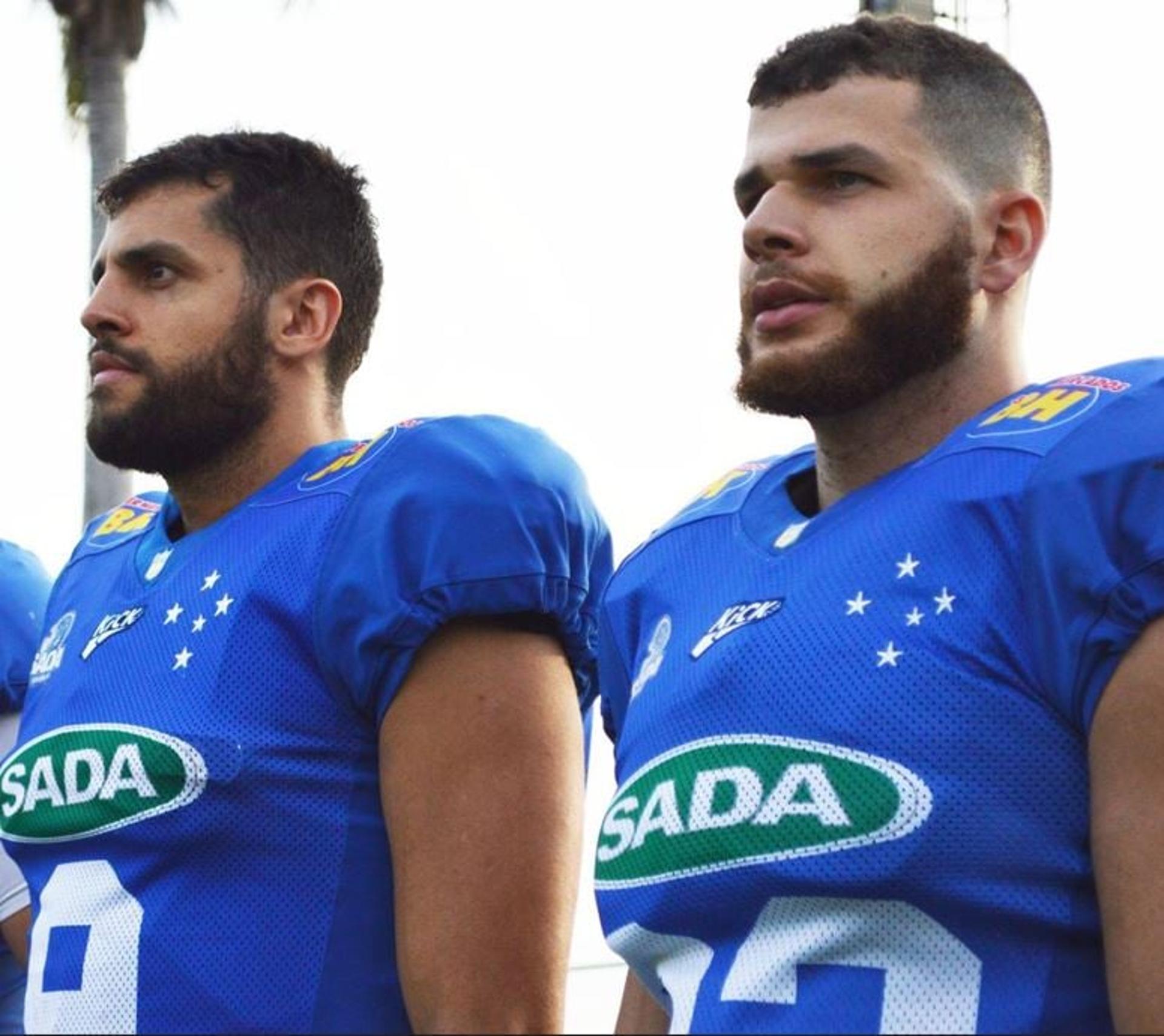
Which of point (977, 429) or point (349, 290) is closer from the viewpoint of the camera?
point (977, 429)

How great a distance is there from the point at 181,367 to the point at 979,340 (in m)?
1.10

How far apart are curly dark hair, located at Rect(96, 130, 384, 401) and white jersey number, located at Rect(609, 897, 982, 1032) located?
4.20ft

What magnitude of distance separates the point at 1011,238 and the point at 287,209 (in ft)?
3.71

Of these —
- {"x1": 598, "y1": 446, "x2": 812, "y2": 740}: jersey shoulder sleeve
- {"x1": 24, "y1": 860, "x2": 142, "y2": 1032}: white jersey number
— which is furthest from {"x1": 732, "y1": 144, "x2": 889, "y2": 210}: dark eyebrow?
{"x1": 24, "y1": 860, "x2": 142, "y2": 1032}: white jersey number

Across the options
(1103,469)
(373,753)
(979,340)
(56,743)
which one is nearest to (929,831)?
(1103,469)

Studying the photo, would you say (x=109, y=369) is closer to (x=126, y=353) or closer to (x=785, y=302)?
(x=126, y=353)

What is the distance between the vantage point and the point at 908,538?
1.91 m

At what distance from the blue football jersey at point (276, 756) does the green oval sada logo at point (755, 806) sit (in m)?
0.45

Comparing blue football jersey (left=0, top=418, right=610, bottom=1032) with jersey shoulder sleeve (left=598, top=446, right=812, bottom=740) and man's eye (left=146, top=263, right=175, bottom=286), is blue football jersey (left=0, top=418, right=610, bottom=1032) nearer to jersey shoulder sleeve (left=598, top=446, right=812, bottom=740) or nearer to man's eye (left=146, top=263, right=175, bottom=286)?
jersey shoulder sleeve (left=598, top=446, right=812, bottom=740)

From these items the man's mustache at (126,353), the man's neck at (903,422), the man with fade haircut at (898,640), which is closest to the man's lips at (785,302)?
the man with fade haircut at (898,640)

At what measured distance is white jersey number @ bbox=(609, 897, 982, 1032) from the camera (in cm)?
175

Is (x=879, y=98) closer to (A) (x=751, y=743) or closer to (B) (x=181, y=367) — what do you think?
(A) (x=751, y=743)

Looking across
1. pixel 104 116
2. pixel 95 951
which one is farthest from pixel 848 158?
pixel 104 116

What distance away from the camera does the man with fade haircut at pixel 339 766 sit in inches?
90.3
